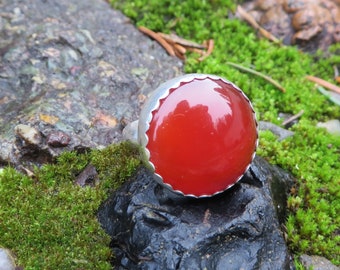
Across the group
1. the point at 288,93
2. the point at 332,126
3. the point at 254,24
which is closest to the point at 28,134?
the point at 288,93

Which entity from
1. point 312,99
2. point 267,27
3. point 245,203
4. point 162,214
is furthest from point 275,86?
point 162,214

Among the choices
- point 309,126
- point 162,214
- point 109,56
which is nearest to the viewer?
point 162,214

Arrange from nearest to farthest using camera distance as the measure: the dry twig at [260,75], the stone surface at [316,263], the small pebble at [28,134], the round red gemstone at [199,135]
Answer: the round red gemstone at [199,135] → the stone surface at [316,263] → the small pebble at [28,134] → the dry twig at [260,75]

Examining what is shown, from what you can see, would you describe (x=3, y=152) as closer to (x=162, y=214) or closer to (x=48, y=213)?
(x=48, y=213)

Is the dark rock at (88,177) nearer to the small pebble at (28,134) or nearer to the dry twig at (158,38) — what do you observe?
the small pebble at (28,134)

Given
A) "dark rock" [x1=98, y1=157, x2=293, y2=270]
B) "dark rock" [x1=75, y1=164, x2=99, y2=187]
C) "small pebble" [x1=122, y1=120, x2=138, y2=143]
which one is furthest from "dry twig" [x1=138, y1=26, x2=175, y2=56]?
"dark rock" [x1=98, y1=157, x2=293, y2=270]

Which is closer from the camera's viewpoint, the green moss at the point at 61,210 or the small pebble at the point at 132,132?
the green moss at the point at 61,210

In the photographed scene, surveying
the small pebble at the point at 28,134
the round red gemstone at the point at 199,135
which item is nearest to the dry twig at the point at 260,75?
the round red gemstone at the point at 199,135
